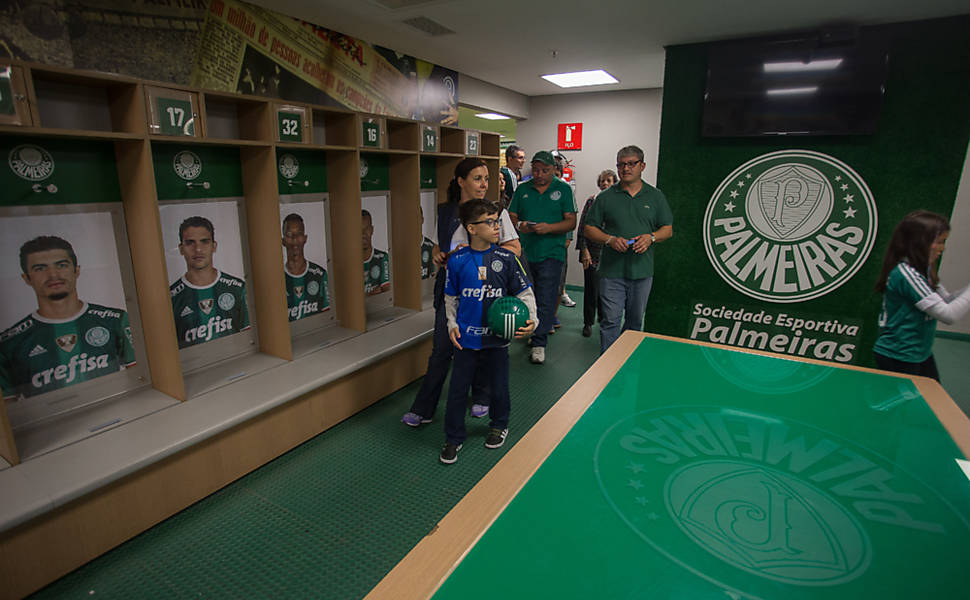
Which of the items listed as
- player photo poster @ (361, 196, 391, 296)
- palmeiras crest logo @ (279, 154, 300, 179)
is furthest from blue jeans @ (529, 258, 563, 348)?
palmeiras crest logo @ (279, 154, 300, 179)

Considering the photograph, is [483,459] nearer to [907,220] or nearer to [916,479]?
[916,479]

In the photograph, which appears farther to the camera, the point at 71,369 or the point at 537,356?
the point at 537,356

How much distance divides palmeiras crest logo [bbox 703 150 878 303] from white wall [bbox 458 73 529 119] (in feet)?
8.49

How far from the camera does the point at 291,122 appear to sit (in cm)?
279

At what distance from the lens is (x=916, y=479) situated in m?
1.20

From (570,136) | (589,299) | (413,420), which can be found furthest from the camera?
(570,136)

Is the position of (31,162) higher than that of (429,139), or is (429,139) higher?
(429,139)

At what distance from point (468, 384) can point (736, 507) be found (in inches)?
65.8

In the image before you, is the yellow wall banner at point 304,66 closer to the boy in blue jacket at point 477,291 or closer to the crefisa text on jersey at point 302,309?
the crefisa text on jersey at point 302,309

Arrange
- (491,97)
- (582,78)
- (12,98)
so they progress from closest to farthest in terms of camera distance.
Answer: (12,98) → (582,78) → (491,97)

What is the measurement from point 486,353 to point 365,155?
1.91 metres

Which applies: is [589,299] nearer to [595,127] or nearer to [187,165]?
[595,127]

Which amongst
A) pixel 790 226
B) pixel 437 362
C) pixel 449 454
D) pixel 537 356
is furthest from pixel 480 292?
pixel 790 226

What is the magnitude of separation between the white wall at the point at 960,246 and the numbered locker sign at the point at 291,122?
5.69 m
